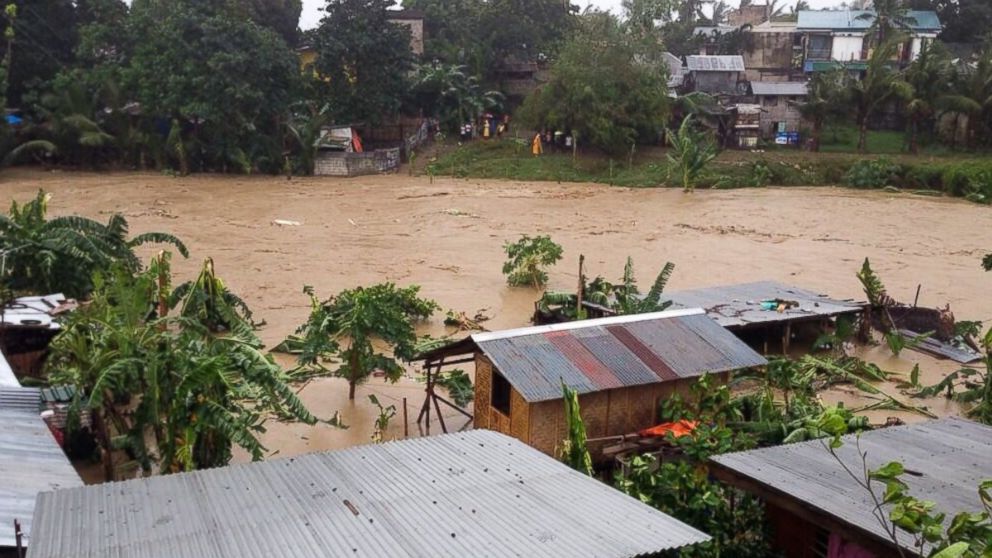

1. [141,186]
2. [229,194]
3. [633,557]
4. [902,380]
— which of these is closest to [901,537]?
[633,557]

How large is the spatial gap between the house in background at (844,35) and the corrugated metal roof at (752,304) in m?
30.3

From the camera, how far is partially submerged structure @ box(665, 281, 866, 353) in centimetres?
1352

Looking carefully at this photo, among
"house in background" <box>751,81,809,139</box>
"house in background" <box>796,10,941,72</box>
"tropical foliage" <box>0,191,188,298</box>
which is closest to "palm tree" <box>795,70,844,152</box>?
"house in background" <box>751,81,809,139</box>

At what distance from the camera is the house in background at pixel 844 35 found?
137 ft

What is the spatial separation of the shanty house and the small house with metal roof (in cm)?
3279

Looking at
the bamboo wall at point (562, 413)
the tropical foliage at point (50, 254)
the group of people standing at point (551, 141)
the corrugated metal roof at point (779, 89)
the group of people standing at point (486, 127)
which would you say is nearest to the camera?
the bamboo wall at point (562, 413)

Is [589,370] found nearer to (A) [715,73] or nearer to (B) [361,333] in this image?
(B) [361,333]

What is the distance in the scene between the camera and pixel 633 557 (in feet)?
15.3

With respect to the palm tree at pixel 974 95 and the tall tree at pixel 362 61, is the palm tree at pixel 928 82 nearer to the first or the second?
the palm tree at pixel 974 95

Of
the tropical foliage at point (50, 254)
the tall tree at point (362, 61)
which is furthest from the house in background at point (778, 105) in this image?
the tropical foliage at point (50, 254)

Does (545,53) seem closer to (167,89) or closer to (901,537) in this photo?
(167,89)

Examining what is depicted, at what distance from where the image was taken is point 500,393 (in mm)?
9750

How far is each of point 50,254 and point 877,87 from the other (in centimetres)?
3097

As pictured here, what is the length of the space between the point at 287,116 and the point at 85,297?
21.5 meters
